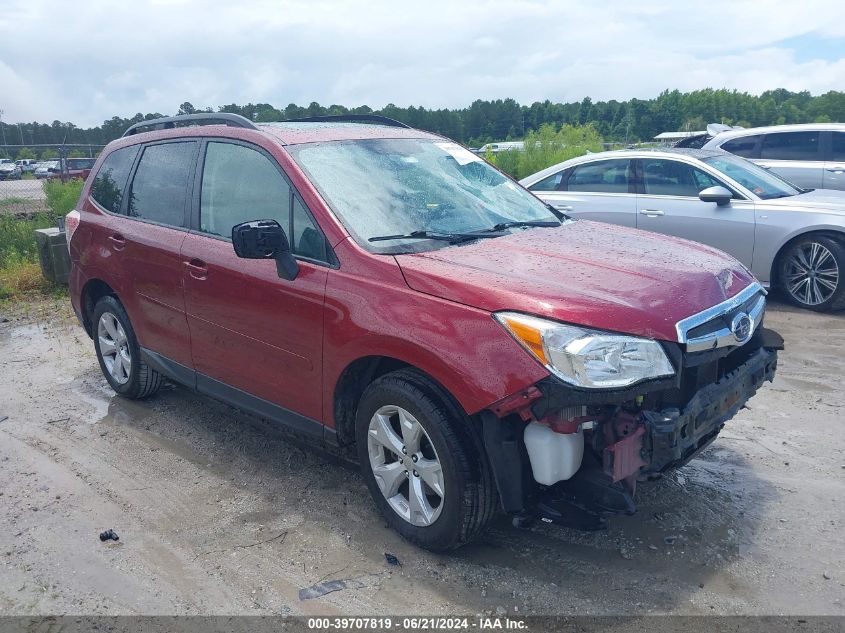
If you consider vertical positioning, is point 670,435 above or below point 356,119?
below

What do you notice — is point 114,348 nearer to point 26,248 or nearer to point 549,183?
point 549,183

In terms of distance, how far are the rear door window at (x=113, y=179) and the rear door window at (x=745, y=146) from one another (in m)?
8.31

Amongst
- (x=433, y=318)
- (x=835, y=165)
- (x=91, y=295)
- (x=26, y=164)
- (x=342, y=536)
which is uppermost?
(x=26, y=164)

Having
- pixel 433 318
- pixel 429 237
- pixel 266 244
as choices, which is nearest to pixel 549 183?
pixel 429 237

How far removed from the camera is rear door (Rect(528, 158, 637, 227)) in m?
8.28

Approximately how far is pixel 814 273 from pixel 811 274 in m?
0.03

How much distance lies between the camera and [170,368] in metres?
4.77

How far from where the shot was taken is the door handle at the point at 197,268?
4.17 m

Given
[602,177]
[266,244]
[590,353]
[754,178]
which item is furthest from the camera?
[602,177]

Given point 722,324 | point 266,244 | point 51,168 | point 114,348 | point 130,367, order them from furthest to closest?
point 51,168 < point 114,348 < point 130,367 < point 266,244 < point 722,324

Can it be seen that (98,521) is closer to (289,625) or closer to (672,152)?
(289,625)

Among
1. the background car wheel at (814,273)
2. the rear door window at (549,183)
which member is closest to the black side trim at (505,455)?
the background car wheel at (814,273)

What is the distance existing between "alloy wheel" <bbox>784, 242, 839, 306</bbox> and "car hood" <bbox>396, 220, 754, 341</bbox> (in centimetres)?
403

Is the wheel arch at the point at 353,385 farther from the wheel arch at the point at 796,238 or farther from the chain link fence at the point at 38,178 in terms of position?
the chain link fence at the point at 38,178
